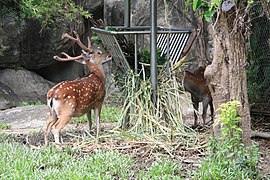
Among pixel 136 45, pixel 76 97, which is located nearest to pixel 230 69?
pixel 136 45

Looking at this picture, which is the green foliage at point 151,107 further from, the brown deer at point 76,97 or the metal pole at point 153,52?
the brown deer at point 76,97

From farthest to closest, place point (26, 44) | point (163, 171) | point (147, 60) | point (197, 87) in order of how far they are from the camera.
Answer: point (26, 44) → point (197, 87) → point (147, 60) → point (163, 171)

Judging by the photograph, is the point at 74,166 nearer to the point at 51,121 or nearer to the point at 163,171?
the point at 163,171

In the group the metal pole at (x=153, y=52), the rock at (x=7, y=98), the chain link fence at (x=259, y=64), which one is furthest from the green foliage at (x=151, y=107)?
the rock at (x=7, y=98)

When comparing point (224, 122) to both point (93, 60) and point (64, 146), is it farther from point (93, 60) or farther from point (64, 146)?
point (93, 60)

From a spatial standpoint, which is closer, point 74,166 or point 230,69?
point 74,166

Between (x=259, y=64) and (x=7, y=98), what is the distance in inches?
243

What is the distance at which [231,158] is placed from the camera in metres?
4.57

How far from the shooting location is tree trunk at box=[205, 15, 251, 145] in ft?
15.8

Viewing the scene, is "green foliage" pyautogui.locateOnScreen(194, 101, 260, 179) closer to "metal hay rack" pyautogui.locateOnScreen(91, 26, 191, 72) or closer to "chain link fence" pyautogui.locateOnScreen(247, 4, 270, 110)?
"metal hay rack" pyautogui.locateOnScreen(91, 26, 191, 72)

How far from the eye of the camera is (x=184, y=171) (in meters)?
4.70

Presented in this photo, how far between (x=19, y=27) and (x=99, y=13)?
7.46 ft

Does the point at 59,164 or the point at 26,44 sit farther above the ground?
the point at 26,44

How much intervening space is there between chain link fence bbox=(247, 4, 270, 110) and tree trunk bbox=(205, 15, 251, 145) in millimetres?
2886
